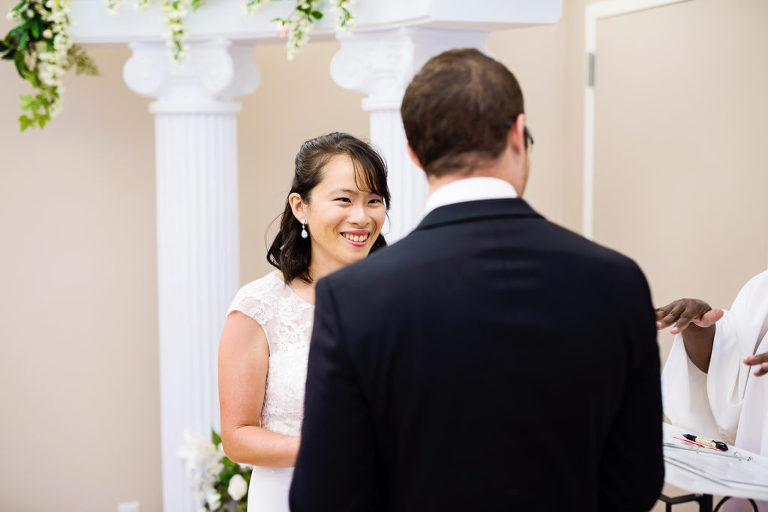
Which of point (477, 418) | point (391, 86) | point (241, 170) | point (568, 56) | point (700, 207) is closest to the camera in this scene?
point (477, 418)

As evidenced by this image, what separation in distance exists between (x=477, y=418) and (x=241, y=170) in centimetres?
318

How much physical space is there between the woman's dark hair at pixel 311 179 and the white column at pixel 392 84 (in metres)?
0.90

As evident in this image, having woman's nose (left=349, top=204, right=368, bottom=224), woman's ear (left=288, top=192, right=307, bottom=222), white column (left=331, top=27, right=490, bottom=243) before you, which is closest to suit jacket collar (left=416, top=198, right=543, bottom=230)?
woman's nose (left=349, top=204, right=368, bottom=224)

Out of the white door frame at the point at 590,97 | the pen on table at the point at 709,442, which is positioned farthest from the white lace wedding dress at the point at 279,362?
the white door frame at the point at 590,97

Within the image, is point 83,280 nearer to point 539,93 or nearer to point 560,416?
point 539,93

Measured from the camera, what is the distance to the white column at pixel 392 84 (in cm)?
304

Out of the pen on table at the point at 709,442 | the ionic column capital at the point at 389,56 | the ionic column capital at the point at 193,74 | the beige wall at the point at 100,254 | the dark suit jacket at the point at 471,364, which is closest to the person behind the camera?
the dark suit jacket at the point at 471,364

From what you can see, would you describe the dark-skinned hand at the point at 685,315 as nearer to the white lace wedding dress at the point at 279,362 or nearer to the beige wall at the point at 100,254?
the white lace wedding dress at the point at 279,362

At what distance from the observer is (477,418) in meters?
1.15

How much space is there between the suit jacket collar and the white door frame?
9.73 ft

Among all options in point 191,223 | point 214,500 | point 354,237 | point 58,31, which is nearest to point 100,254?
point 191,223

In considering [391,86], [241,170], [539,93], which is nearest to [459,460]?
[391,86]

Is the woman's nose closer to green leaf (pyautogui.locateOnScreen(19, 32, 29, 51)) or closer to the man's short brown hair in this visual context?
the man's short brown hair

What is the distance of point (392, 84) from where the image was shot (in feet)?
10.1
